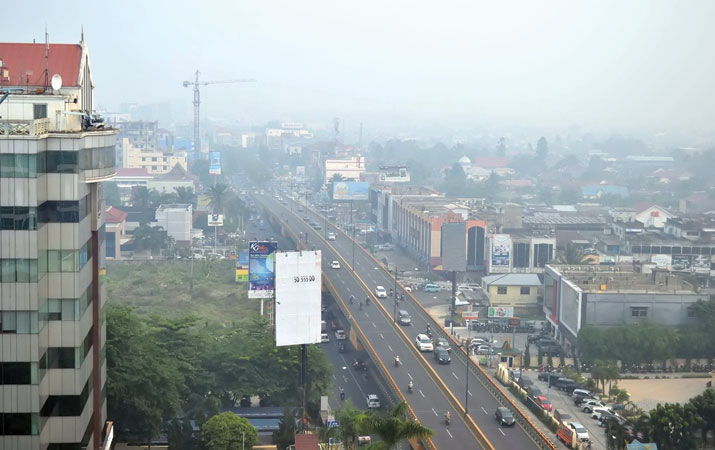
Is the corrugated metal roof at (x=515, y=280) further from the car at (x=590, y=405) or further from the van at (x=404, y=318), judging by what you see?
the car at (x=590, y=405)

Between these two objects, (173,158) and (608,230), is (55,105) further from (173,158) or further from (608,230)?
(173,158)

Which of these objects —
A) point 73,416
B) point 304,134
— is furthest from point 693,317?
point 304,134

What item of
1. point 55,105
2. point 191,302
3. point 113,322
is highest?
point 55,105

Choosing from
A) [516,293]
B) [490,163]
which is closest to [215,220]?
[516,293]

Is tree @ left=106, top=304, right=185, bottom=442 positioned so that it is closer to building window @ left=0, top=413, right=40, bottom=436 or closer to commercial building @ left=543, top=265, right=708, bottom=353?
building window @ left=0, top=413, right=40, bottom=436

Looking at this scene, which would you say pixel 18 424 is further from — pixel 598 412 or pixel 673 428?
pixel 598 412

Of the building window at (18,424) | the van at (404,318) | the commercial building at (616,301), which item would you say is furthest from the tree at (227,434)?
the commercial building at (616,301)

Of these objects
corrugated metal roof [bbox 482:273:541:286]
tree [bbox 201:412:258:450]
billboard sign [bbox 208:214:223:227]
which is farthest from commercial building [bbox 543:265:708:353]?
billboard sign [bbox 208:214:223:227]
